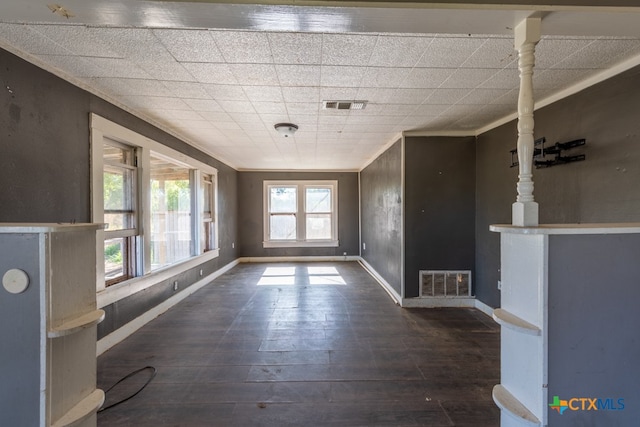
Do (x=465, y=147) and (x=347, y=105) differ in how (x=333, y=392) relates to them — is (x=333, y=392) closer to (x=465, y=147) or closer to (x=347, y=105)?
(x=347, y=105)

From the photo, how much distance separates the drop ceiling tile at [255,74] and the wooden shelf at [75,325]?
176 cm

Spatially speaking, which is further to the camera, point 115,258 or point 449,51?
point 115,258

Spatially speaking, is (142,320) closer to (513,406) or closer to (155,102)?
(155,102)

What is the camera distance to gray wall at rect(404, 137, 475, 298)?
12.1 feet

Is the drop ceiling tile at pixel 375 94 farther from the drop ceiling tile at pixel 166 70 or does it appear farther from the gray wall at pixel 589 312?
the gray wall at pixel 589 312

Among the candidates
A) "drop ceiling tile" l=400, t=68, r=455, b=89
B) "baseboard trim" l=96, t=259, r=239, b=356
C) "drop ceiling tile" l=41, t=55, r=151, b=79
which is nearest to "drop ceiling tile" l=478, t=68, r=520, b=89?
"drop ceiling tile" l=400, t=68, r=455, b=89

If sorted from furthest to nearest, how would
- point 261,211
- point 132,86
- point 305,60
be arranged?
point 261,211 < point 132,86 < point 305,60

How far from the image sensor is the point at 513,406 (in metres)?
1.27

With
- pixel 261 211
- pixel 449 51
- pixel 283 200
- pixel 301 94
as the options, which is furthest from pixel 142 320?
pixel 283 200

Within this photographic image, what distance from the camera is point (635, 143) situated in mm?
1826

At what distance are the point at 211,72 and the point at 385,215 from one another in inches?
136

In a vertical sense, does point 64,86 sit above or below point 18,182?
above

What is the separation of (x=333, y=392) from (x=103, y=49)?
2.81 meters

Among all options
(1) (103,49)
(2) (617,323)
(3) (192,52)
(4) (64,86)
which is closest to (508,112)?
(2) (617,323)
